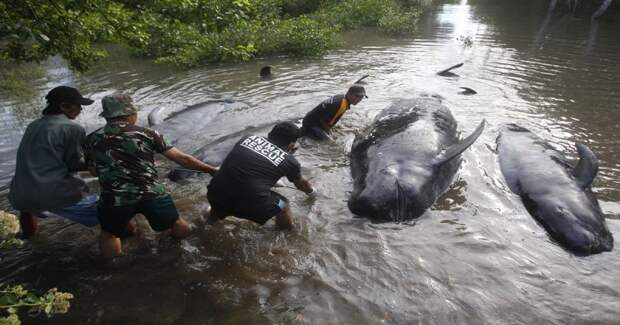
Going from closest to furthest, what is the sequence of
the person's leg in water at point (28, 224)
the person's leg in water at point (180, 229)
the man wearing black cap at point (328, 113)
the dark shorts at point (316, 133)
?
the person's leg in water at point (180, 229), the person's leg in water at point (28, 224), the man wearing black cap at point (328, 113), the dark shorts at point (316, 133)

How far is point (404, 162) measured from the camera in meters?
5.10

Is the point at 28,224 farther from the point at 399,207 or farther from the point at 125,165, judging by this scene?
the point at 399,207

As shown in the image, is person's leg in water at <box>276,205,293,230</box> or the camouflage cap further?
person's leg in water at <box>276,205,293,230</box>

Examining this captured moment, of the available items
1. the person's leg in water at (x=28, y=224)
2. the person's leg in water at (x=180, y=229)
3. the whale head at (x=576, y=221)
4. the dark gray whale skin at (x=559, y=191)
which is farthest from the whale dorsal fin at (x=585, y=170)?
the person's leg in water at (x=28, y=224)

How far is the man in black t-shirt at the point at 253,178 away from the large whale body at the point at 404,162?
1027mm

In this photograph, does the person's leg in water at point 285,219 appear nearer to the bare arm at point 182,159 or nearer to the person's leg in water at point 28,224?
the bare arm at point 182,159

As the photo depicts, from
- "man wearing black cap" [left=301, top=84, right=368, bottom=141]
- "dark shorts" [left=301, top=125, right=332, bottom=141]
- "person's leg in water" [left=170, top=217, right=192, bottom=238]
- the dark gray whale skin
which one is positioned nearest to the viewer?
the dark gray whale skin

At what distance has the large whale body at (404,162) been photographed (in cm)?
464

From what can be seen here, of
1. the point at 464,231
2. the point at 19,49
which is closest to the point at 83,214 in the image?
the point at 19,49

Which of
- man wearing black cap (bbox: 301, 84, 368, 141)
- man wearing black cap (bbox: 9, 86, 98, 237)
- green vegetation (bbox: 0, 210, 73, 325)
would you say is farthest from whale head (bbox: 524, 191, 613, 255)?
man wearing black cap (bbox: 9, 86, 98, 237)

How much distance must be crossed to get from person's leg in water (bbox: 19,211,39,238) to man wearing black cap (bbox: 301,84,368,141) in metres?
4.38

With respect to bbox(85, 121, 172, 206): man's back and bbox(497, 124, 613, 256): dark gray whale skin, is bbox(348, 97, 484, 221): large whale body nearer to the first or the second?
bbox(497, 124, 613, 256): dark gray whale skin

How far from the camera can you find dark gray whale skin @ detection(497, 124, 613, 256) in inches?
163

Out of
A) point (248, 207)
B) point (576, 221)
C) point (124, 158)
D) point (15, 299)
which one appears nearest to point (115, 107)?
point (124, 158)
